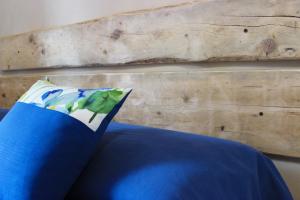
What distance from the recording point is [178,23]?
3.87 ft

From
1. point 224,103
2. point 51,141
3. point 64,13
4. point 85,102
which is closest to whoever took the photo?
point 51,141

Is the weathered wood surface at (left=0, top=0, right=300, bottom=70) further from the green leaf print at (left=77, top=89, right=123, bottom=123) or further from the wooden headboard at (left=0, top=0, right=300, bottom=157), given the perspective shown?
the green leaf print at (left=77, top=89, right=123, bottom=123)

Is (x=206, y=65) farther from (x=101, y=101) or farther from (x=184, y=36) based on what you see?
(x=101, y=101)

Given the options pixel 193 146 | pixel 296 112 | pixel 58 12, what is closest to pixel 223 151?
pixel 193 146

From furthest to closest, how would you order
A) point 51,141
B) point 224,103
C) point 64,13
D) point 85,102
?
point 64,13 < point 224,103 < point 85,102 < point 51,141

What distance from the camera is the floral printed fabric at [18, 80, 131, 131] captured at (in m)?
0.80

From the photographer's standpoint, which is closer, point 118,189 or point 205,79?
point 118,189

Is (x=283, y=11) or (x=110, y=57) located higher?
(x=283, y=11)

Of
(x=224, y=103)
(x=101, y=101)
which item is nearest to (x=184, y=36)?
(x=224, y=103)

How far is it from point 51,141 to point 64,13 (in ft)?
3.30

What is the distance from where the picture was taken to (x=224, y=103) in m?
1.12

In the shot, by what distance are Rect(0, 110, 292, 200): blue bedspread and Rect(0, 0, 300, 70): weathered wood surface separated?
308mm

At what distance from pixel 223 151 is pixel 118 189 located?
320 millimetres

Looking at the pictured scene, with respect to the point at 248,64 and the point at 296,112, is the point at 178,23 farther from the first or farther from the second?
the point at 296,112
